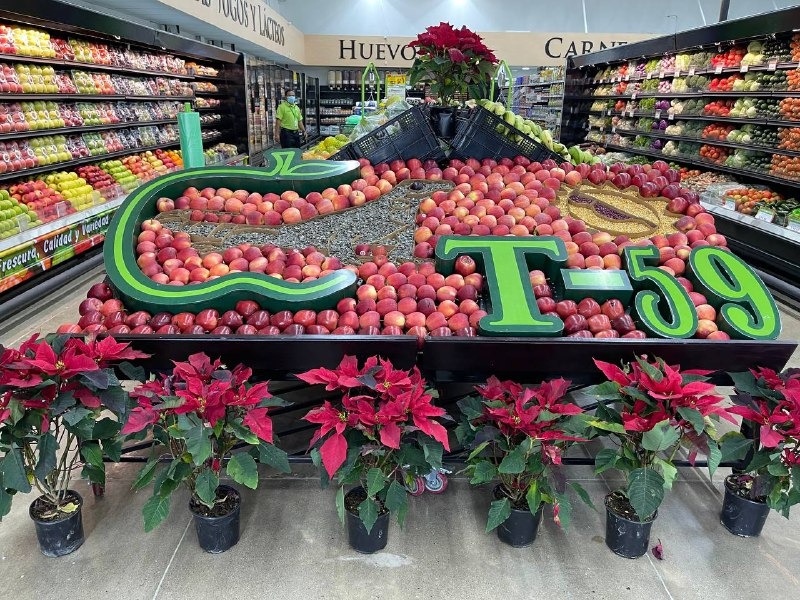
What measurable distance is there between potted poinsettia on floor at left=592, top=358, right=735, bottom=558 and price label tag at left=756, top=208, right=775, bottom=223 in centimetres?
440

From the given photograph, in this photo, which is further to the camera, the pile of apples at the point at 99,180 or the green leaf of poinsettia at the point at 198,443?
the pile of apples at the point at 99,180

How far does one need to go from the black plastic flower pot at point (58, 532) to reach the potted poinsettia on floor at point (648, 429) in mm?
1785

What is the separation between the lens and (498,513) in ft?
6.06

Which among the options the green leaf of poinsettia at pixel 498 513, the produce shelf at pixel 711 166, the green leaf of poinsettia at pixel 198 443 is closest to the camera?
the green leaf of poinsettia at pixel 198 443

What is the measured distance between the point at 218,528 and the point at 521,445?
1062 mm

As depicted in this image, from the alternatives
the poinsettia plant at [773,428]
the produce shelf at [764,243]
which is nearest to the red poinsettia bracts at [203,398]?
the poinsettia plant at [773,428]

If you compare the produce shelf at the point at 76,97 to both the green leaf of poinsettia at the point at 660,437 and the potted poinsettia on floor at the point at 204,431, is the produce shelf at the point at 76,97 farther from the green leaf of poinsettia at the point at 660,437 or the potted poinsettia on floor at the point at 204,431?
the green leaf of poinsettia at the point at 660,437

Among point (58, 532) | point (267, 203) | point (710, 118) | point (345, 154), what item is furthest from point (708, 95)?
point (58, 532)

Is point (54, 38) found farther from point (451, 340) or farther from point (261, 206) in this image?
point (451, 340)

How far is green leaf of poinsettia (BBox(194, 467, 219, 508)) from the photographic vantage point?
1.70 m

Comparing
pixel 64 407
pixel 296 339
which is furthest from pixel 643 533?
pixel 64 407

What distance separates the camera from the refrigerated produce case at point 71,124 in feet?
15.4

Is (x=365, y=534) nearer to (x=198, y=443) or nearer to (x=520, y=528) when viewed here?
(x=520, y=528)

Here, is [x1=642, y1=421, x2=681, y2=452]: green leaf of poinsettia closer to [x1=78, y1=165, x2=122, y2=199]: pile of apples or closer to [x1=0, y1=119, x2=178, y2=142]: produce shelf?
[x1=0, y1=119, x2=178, y2=142]: produce shelf
